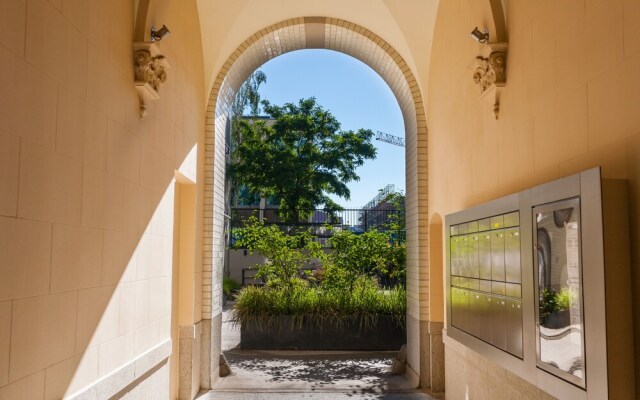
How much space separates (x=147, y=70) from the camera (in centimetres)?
437

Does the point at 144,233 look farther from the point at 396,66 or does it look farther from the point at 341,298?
the point at 341,298

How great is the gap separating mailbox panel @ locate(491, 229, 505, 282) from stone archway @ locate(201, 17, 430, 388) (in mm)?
2644

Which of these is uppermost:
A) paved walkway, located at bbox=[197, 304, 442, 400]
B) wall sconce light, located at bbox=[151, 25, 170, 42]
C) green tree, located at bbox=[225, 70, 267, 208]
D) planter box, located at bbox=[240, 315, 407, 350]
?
green tree, located at bbox=[225, 70, 267, 208]

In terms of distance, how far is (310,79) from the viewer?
873 inches

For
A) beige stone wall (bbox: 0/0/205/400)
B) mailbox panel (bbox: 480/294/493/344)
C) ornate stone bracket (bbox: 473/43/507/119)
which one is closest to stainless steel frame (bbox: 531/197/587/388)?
mailbox panel (bbox: 480/294/493/344)

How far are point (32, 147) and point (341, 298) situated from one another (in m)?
7.40

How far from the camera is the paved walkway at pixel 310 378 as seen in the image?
669 centimetres

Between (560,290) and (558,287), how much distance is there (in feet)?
0.10

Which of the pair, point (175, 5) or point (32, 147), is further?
point (175, 5)

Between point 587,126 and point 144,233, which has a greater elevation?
point 587,126

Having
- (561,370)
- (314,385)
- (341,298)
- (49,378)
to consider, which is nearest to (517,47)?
(561,370)

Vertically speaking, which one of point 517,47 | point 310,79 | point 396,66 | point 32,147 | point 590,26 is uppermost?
point 310,79

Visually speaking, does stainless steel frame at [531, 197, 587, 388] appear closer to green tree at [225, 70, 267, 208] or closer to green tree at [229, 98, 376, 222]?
green tree at [229, 98, 376, 222]

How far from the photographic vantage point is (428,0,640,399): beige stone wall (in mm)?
2666
